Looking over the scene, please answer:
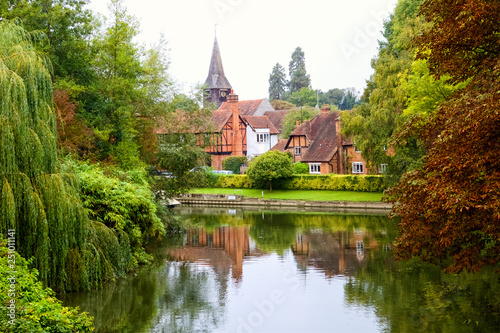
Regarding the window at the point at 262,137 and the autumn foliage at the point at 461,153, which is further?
the window at the point at 262,137

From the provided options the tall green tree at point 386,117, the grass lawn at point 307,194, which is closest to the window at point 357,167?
the grass lawn at point 307,194

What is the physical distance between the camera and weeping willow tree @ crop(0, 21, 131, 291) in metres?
14.0

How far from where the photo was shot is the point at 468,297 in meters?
17.4

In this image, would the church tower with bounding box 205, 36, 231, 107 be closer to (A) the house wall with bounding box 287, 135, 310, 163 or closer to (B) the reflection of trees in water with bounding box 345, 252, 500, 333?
(A) the house wall with bounding box 287, 135, 310, 163

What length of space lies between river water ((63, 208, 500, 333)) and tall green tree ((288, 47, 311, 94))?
4129 inches

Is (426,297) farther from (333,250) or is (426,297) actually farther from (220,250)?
(220,250)

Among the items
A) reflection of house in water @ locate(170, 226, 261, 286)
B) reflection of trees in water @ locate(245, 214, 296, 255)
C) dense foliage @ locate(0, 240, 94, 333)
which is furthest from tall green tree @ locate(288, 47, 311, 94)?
dense foliage @ locate(0, 240, 94, 333)

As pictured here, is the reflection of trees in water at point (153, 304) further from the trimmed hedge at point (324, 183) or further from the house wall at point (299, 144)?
the house wall at point (299, 144)

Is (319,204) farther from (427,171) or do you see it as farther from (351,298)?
(427,171)

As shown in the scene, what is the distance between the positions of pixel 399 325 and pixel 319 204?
34.7 metres

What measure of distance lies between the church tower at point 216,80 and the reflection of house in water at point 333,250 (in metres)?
67.3

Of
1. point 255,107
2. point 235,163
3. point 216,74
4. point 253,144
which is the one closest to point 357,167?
point 235,163

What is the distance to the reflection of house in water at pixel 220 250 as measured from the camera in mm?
23953

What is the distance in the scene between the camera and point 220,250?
28734 millimetres
